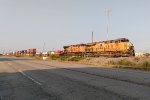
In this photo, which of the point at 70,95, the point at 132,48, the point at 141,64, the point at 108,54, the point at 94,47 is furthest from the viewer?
the point at 94,47

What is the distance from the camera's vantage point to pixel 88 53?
65.0m

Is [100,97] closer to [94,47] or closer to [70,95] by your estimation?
[70,95]

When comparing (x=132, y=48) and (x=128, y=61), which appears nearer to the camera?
(x=128, y=61)

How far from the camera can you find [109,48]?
54125 mm

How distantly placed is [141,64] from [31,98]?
73.6 feet

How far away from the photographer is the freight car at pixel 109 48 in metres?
49.1

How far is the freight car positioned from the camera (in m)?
49.1

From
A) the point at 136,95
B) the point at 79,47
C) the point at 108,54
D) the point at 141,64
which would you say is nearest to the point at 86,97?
the point at 136,95

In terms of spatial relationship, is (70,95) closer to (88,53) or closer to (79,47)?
(88,53)

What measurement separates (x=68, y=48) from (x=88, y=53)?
48.5ft

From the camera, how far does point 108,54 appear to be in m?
54.7

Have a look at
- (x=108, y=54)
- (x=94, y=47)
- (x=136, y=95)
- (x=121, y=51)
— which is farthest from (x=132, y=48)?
(x=136, y=95)

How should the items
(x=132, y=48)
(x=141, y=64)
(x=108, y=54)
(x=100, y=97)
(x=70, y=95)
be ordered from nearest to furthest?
1. (x=100, y=97)
2. (x=70, y=95)
3. (x=141, y=64)
4. (x=132, y=48)
5. (x=108, y=54)

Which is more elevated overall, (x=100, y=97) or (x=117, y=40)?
(x=117, y=40)
